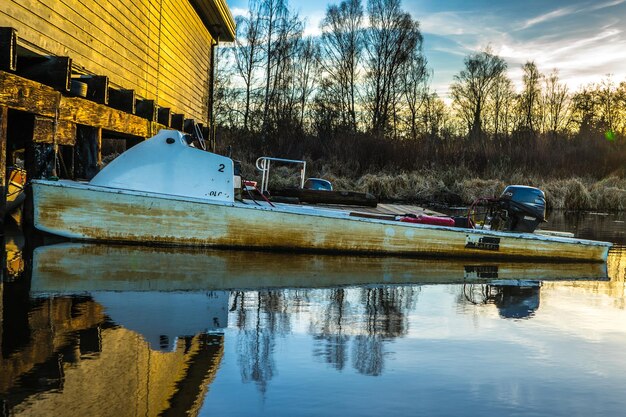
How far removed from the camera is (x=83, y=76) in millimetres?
10211

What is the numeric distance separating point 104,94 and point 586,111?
4727cm

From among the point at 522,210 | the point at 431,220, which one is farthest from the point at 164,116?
the point at 522,210

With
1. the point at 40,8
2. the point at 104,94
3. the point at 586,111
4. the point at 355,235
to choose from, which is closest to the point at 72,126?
the point at 104,94

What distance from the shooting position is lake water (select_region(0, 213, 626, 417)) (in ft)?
10.5

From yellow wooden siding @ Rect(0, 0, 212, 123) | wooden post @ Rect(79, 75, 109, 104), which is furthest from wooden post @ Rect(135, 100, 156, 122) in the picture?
wooden post @ Rect(79, 75, 109, 104)

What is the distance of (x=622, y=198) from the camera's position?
24.4 m

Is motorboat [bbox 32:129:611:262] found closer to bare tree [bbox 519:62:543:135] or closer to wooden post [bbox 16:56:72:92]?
wooden post [bbox 16:56:72:92]

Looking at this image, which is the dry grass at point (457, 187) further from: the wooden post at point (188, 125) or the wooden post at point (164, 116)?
the wooden post at point (164, 116)

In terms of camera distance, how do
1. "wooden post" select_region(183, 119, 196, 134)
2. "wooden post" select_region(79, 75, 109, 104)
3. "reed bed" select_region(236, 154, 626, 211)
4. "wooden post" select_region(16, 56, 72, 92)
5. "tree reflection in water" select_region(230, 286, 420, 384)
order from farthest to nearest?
"reed bed" select_region(236, 154, 626, 211) → "wooden post" select_region(183, 119, 196, 134) → "wooden post" select_region(79, 75, 109, 104) → "wooden post" select_region(16, 56, 72, 92) → "tree reflection in water" select_region(230, 286, 420, 384)

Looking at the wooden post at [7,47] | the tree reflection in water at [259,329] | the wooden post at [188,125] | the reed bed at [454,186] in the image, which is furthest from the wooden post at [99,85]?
the reed bed at [454,186]

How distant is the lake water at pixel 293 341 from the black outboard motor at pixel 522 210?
1.82 meters

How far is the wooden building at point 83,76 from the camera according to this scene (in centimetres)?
834

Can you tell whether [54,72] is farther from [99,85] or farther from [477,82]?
[477,82]

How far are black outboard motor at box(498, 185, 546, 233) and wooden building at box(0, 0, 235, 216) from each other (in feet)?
17.5
